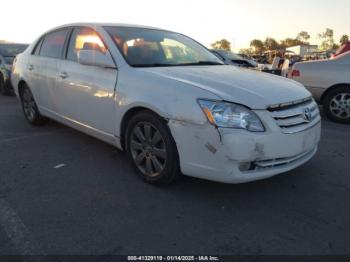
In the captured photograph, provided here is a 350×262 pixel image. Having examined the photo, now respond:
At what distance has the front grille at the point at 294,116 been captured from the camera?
315 centimetres

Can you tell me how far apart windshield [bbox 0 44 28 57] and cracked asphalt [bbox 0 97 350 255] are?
264 inches

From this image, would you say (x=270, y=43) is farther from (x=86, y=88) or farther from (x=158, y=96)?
(x=158, y=96)

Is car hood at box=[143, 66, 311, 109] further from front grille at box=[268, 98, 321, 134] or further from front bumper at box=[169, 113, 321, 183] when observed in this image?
front bumper at box=[169, 113, 321, 183]

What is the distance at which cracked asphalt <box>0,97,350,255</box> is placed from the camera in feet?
8.75

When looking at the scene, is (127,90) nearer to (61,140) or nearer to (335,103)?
(61,140)

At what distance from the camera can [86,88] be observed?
13.6 feet

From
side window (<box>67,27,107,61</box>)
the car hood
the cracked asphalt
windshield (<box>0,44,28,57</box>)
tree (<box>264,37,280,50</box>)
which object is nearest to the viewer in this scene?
the cracked asphalt

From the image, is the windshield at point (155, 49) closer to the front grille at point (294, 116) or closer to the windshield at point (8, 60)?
the front grille at point (294, 116)

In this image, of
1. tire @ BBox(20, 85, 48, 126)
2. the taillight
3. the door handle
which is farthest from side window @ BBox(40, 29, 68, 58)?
the taillight

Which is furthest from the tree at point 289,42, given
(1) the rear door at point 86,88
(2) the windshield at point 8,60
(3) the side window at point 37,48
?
(1) the rear door at point 86,88

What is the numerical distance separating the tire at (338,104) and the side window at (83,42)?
15.5ft

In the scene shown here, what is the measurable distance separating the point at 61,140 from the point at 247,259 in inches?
142

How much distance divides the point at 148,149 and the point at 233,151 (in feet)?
3.21

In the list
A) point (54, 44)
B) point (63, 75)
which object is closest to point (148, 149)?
point (63, 75)
